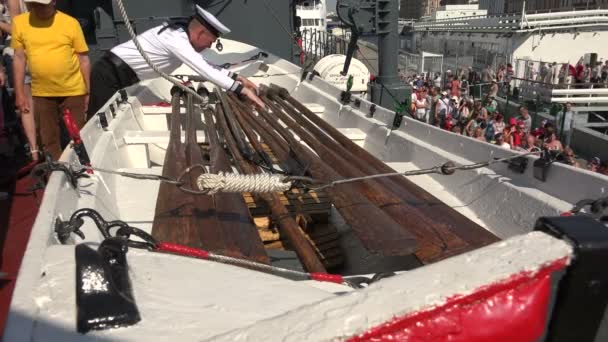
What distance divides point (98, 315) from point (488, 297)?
0.98 meters

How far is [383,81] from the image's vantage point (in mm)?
8422

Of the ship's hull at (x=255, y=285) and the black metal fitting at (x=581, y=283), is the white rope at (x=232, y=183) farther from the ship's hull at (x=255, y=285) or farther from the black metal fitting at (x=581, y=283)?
the black metal fitting at (x=581, y=283)

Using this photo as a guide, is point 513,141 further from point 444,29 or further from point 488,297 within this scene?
point 444,29

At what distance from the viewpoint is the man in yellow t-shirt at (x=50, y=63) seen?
12.9 feet

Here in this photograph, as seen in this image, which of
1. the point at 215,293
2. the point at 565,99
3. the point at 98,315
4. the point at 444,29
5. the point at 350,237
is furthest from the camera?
the point at 444,29

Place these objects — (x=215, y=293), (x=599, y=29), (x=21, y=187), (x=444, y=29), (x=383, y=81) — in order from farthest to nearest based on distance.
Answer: (x=444, y=29) < (x=599, y=29) < (x=383, y=81) < (x=21, y=187) < (x=215, y=293)

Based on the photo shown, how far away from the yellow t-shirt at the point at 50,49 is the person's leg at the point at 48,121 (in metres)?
0.09

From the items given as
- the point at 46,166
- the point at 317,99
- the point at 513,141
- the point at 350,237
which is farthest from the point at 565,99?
the point at 46,166

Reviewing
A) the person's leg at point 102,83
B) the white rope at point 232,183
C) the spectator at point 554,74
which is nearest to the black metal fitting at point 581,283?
the white rope at point 232,183

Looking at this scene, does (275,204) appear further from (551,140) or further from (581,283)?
(551,140)

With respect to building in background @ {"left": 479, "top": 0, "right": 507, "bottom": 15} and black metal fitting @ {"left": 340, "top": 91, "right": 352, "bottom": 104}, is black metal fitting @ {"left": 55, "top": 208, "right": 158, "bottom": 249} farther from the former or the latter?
building in background @ {"left": 479, "top": 0, "right": 507, "bottom": 15}

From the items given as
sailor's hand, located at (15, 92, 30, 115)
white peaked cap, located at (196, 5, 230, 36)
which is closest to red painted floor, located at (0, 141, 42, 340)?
sailor's hand, located at (15, 92, 30, 115)

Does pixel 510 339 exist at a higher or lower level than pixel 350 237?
higher

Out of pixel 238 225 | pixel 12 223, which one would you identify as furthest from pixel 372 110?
pixel 12 223
